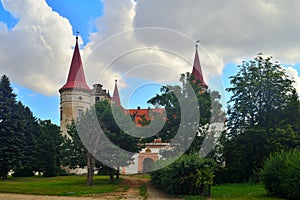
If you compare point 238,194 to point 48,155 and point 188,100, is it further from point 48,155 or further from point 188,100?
point 48,155

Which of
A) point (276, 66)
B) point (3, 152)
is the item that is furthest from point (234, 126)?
point (3, 152)

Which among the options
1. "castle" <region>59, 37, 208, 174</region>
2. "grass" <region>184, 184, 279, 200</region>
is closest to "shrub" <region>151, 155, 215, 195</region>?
"grass" <region>184, 184, 279, 200</region>

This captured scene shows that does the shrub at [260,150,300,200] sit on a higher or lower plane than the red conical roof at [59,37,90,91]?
lower

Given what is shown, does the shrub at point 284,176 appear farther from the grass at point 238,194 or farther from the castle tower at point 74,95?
the castle tower at point 74,95

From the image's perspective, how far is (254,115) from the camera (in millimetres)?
31703

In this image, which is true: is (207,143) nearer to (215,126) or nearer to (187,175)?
(215,126)

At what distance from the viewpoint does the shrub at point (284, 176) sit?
1493 centimetres

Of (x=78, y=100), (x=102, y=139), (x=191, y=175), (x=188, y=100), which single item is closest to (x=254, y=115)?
(x=188, y=100)

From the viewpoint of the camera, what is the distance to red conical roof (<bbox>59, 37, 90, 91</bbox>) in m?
53.7

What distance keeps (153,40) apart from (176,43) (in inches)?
75.3

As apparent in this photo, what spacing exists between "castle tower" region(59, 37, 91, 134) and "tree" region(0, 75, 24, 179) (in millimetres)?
13587

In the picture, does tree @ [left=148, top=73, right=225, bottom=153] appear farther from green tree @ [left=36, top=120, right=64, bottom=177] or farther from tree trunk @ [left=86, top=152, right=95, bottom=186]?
green tree @ [left=36, top=120, right=64, bottom=177]

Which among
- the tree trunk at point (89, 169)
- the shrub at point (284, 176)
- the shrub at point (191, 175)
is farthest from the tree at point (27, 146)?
the shrub at point (284, 176)

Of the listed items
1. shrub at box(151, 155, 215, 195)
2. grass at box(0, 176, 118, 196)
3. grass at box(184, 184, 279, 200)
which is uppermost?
shrub at box(151, 155, 215, 195)
